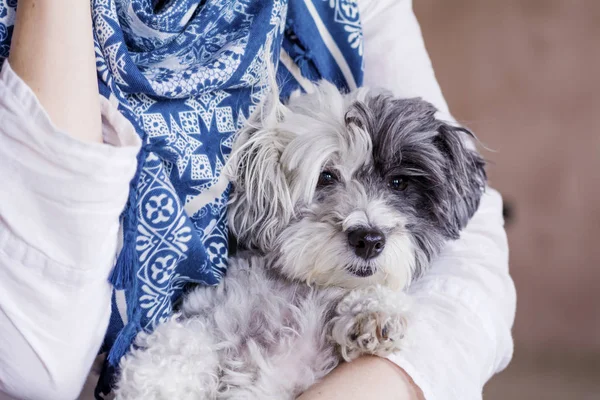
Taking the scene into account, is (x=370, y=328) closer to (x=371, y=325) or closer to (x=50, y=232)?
(x=371, y=325)

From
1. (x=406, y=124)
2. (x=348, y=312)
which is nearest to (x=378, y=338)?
(x=348, y=312)

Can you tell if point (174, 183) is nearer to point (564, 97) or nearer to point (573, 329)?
point (564, 97)

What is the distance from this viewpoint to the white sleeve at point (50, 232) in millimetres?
922

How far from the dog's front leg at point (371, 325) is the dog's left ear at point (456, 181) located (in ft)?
0.77

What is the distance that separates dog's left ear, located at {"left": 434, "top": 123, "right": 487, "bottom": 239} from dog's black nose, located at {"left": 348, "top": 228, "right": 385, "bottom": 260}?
0.20 m

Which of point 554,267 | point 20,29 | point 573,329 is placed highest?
point 20,29

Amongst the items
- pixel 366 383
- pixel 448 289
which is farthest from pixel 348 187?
pixel 366 383

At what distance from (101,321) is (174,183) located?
277 millimetres

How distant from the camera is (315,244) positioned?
1203mm

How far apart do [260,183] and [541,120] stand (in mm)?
1957

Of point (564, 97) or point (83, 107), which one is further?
point (564, 97)

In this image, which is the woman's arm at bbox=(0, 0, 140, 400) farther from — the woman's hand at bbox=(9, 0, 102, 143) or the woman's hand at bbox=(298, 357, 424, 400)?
the woman's hand at bbox=(298, 357, 424, 400)

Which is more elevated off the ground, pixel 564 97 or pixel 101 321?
pixel 101 321

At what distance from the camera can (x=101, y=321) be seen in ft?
3.53
